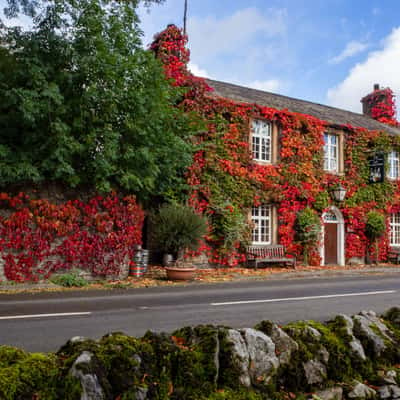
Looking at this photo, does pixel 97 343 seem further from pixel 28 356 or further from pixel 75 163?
pixel 75 163

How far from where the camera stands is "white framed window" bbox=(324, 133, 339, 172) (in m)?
20.9

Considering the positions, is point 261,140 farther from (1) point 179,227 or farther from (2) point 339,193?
(1) point 179,227

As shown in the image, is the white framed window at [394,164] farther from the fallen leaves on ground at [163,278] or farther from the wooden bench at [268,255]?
the wooden bench at [268,255]

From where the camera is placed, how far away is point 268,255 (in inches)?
702

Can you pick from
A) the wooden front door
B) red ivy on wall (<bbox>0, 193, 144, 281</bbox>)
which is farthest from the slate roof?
red ivy on wall (<bbox>0, 193, 144, 281</bbox>)

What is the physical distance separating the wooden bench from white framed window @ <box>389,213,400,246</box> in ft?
27.3

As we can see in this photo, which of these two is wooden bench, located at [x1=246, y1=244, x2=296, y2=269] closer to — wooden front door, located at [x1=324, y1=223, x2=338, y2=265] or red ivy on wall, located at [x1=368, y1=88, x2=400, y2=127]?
wooden front door, located at [x1=324, y1=223, x2=338, y2=265]

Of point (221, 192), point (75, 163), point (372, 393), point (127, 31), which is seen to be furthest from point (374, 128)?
point (372, 393)

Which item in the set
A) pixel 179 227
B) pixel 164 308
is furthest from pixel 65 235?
pixel 164 308

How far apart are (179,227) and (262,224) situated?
5681mm

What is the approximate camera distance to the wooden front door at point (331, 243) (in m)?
20.3

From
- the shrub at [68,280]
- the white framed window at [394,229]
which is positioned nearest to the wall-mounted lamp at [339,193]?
the white framed window at [394,229]

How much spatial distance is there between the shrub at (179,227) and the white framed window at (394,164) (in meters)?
14.2

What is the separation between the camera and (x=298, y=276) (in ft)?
50.3
